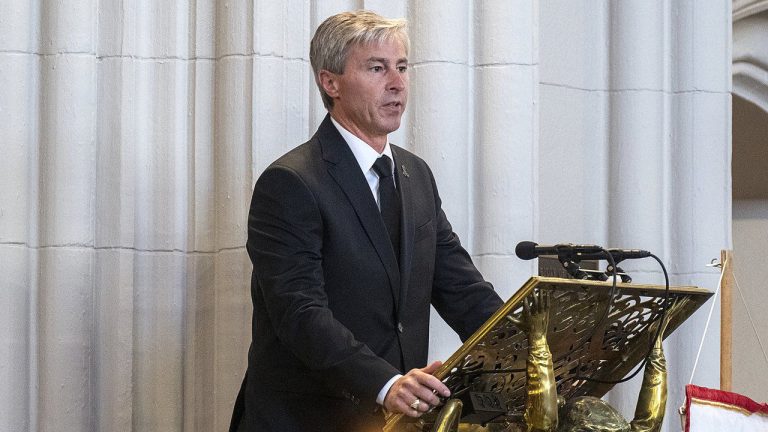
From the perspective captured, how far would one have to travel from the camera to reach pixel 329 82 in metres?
3.18

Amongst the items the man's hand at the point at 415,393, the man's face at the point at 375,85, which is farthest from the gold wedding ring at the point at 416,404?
the man's face at the point at 375,85

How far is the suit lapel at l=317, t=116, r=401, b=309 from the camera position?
3.01 m

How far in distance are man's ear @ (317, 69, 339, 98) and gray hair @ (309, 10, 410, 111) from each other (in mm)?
11

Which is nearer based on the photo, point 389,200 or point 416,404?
point 416,404

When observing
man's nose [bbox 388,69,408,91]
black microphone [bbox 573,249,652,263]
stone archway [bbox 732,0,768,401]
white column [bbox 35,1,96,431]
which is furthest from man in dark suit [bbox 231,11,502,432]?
stone archway [bbox 732,0,768,401]

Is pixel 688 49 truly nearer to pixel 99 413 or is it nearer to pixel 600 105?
pixel 600 105

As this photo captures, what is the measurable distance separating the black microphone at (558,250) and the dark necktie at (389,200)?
390 millimetres

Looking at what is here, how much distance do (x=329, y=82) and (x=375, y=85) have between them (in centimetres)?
13

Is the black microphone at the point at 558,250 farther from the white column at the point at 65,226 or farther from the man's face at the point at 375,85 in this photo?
the white column at the point at 65,226

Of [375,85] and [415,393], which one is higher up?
[375,85]

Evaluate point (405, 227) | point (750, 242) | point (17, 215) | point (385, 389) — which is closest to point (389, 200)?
point (405, 227)

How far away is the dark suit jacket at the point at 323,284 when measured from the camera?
9.35 ft

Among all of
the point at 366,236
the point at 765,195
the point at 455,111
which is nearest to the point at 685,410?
the point at 366,236

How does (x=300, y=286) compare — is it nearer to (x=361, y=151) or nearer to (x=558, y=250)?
(x=361, y=151)
